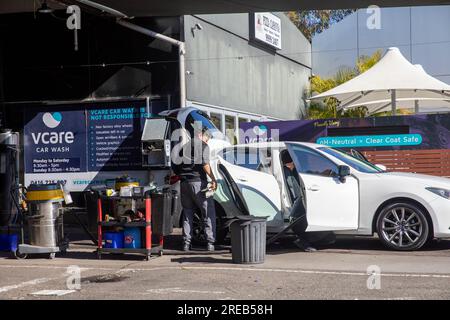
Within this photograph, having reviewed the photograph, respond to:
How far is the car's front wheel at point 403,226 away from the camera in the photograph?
9930 millimetres

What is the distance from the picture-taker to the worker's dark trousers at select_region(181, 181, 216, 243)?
413 inches

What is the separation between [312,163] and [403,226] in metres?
1.72

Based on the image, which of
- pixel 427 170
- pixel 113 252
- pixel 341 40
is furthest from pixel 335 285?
pixel 341 40

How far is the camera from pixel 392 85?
16.6 metres

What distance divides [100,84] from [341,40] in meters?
16.2

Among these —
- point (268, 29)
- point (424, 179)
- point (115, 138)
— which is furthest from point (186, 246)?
point (268, 29)

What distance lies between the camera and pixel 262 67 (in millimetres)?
21062

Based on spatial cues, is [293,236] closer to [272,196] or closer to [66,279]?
[272,196]

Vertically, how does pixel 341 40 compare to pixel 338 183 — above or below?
above

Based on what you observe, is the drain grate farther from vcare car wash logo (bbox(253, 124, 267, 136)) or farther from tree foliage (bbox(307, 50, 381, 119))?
tree foliage (bbox(307, 50, 381, 119))

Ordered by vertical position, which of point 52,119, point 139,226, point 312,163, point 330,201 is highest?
point 52,119

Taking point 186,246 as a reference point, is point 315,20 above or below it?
above

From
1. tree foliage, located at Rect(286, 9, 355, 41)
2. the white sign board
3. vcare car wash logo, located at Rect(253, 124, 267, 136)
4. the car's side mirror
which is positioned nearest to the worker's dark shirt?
the car's side mirror

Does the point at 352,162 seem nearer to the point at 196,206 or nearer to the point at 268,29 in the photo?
the point at 196,206
